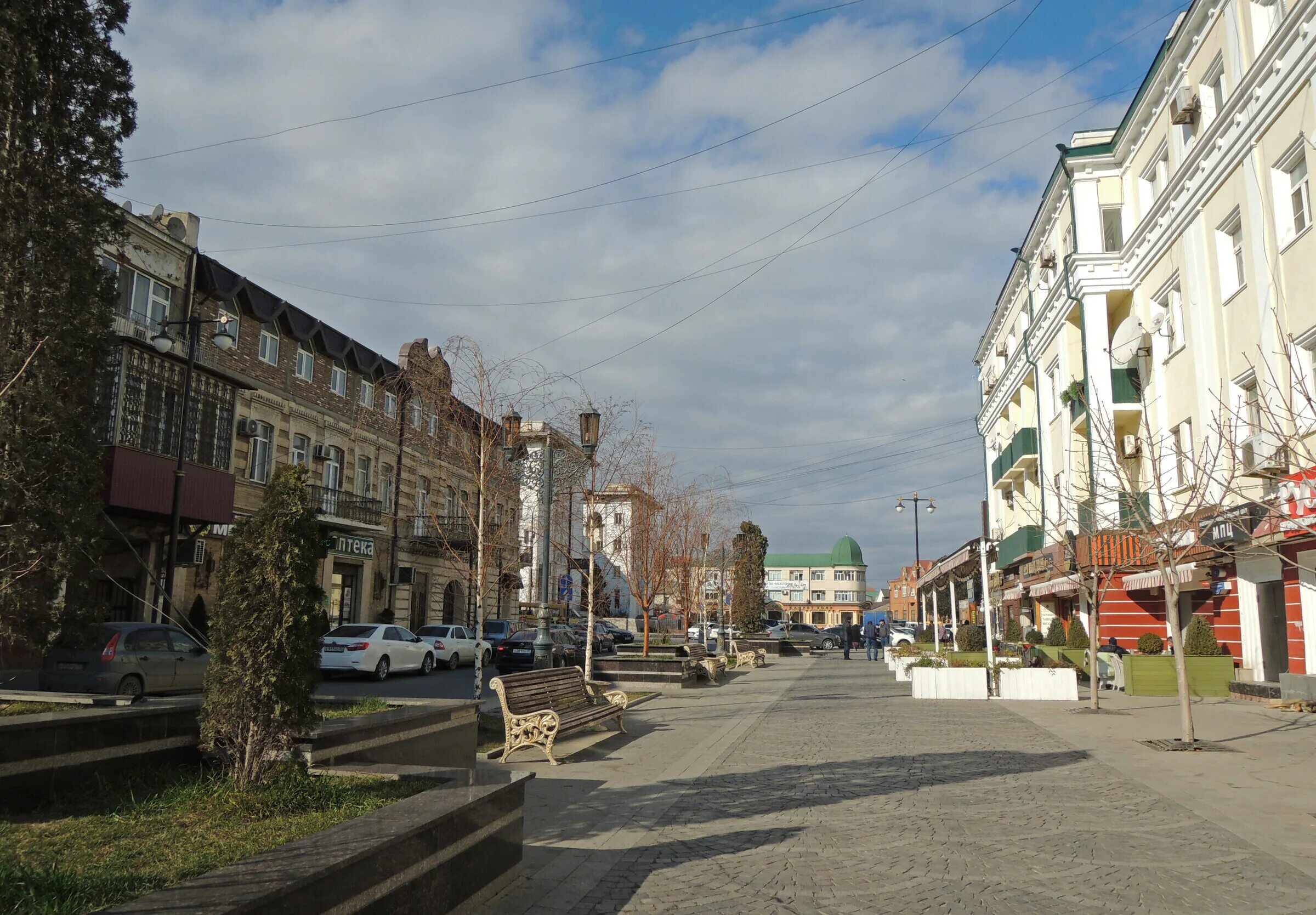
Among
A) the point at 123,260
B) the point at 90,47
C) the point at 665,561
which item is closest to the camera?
the point at 90,47

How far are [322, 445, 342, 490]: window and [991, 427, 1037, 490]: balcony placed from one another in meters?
24.6

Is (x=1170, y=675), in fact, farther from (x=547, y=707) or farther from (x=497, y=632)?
(x=497, y=632)

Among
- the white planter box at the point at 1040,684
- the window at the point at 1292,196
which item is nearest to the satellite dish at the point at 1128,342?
the window at the point at 1292,196

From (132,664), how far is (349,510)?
1830 cm

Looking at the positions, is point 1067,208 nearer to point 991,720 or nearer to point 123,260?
point 991,720

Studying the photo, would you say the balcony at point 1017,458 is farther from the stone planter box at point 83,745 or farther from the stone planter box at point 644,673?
the stone planter box at point 83,745

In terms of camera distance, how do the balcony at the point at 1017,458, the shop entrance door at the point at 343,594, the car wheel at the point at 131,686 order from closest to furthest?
the car wheel at the point at 131,686 < the balcony at the point at 1017,458 < the shop entrance door at the point at 343,594

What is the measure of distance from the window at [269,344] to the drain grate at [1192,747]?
27.5 m

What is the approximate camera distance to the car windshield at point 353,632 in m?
24.3

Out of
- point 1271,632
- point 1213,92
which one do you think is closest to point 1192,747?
point 1271,632

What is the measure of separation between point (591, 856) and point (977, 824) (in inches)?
122

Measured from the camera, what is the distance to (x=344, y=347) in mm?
35562

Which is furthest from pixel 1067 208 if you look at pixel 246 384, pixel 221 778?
pixel 221 778

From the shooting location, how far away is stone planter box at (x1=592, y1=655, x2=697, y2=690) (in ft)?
71.1
